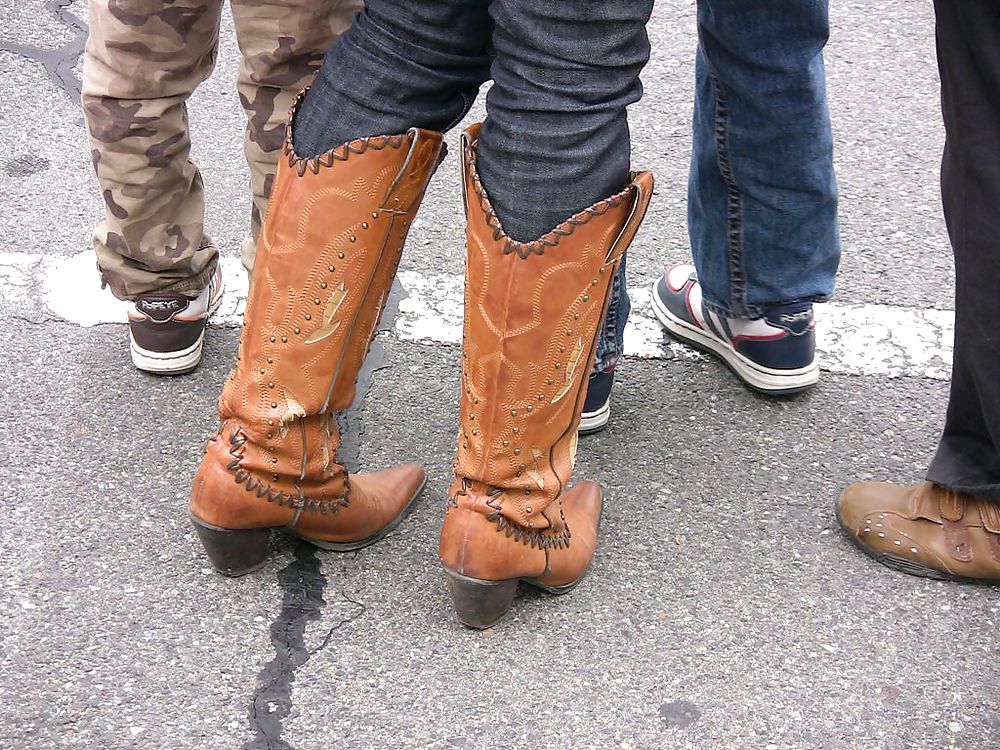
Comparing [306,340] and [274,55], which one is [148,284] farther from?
[306,340]

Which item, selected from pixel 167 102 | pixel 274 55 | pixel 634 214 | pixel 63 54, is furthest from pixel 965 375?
pixel 63 54

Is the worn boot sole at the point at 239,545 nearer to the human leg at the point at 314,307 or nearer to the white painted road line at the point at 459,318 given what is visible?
the human leg at the point at 314,307

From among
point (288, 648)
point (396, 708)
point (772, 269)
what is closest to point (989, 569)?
point (772, 269)

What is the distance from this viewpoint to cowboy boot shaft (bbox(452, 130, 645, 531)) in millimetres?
1418

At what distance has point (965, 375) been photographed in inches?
66.2

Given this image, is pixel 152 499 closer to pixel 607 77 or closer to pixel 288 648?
pixel 288 648

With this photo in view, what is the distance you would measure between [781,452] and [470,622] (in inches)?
28.3

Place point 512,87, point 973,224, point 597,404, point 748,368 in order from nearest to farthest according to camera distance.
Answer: point 512,87 → point 973,224 → point 597,404 → point 748,368

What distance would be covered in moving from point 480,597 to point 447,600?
12cm

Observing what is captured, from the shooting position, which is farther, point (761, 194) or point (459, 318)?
point (459, 318)

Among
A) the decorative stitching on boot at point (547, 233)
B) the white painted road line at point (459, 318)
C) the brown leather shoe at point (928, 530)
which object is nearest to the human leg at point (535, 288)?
the decorative stitching on boot at point (547, 233)

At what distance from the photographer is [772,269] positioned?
2.07 metres

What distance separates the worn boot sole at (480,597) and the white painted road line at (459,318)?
769 mm

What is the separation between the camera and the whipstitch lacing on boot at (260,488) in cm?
159
